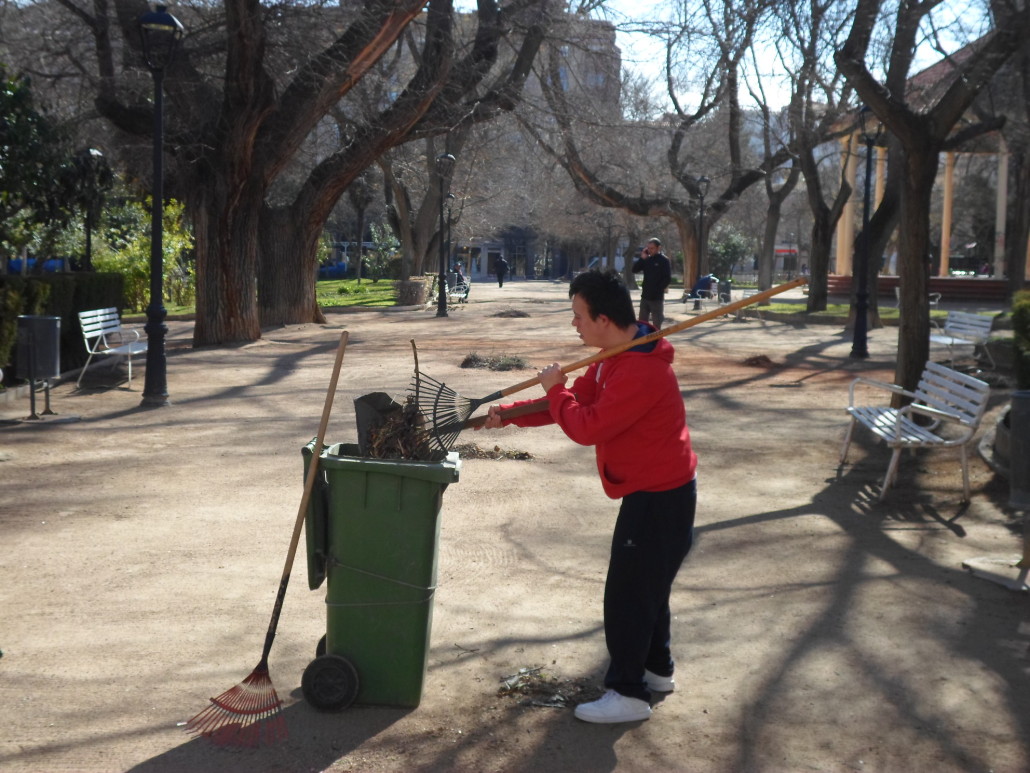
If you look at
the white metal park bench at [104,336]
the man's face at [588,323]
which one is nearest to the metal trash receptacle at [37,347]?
the white metal park bench at [104,336]

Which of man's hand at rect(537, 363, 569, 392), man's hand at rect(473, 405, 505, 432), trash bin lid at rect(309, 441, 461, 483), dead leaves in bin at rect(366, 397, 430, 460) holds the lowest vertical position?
trash bin lid at rect(309, 441, 461, 483)

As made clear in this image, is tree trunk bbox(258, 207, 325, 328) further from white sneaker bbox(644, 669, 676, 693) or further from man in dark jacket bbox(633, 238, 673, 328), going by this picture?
white sneaker bbox(644, 669, 676, 693)

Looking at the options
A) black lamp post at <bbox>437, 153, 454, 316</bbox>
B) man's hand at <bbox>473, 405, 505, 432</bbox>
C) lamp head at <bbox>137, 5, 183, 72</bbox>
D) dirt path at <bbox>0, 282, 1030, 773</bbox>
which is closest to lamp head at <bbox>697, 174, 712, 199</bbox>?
black lamp post at <bbox>437, 153, 454, 316</bbox>

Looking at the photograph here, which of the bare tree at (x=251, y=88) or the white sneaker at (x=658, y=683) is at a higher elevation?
the bare tree at (x=251, y=88)

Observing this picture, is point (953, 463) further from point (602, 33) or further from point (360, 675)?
point (602, 33)

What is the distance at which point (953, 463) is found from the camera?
863 centimetres

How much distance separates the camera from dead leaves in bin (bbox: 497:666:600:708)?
413 centimetres

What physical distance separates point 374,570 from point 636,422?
109cm

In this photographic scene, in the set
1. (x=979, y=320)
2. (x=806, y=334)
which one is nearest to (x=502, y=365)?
(x=979, y=320)

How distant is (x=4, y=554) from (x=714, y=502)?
4482 mm

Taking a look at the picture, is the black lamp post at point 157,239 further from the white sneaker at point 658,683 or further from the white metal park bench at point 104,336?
the white sneaker at point 658,683

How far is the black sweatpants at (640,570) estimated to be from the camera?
381 centimetres

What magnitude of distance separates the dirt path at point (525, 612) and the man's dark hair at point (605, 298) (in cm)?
147

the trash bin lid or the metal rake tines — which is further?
the metal rake tines
